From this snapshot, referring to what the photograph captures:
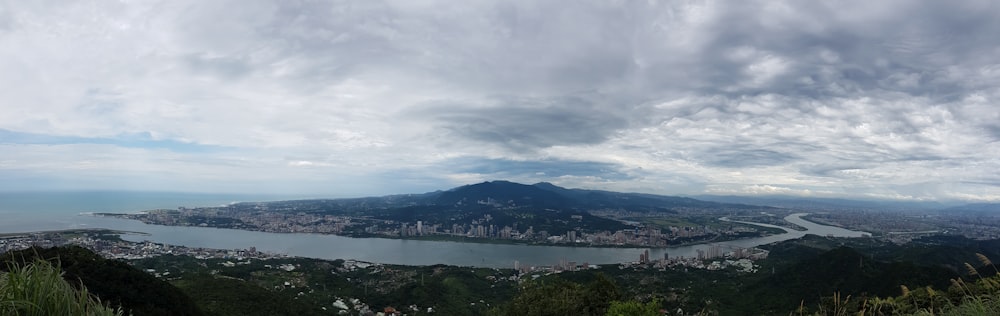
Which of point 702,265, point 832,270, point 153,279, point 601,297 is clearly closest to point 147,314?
point 153,279

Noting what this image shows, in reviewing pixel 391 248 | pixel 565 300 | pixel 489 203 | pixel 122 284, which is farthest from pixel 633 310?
pixel 489 203

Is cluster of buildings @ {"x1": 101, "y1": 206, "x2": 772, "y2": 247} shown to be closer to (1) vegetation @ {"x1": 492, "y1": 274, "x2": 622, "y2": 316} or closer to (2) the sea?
(2) the sea

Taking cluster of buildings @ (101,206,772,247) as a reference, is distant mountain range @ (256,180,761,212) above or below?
above

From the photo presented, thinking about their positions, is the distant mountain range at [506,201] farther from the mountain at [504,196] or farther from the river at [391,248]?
the river at [391,248]

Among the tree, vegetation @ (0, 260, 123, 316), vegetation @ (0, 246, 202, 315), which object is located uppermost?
vegetation @ (0, 260, 123, 316)

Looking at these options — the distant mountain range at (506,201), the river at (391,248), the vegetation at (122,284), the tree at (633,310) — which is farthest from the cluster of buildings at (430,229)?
the tree at (633,310)

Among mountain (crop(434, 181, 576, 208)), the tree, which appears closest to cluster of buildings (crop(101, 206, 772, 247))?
mountain (crop(434, 181, 576, 208))
